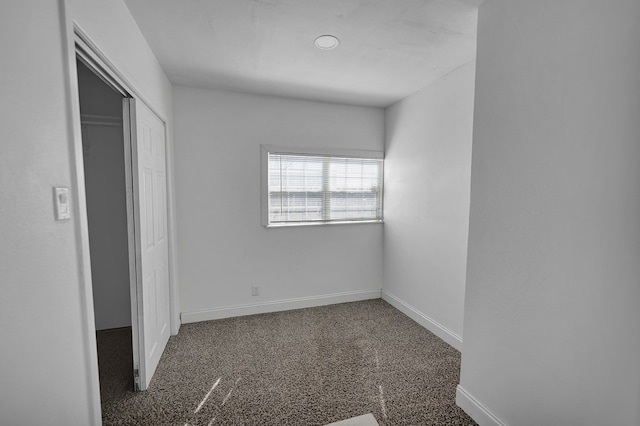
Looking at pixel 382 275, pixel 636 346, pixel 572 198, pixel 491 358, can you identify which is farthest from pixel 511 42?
pixel 382 275

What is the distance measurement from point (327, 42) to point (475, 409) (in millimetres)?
2595

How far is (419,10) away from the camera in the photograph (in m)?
1.69

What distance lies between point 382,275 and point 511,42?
282 cm

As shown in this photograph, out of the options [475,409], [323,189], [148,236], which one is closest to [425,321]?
[475,409]

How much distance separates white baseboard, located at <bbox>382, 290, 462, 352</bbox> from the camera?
2586 mm

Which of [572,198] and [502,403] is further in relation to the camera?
[502,403]

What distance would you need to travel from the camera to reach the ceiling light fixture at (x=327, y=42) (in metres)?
1.97

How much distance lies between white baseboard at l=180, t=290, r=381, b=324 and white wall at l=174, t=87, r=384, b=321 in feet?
0.05

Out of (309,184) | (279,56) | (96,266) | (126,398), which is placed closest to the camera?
(126,398)

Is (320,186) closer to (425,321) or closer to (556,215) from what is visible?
(425,321)

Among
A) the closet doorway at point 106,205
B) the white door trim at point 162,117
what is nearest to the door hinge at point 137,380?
the closet doorway at point 106,205

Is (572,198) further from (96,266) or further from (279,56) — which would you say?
(96,266)

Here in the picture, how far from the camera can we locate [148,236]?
2.06 m

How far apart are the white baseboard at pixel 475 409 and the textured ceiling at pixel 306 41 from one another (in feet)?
7.74
